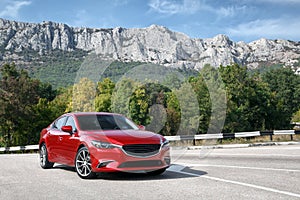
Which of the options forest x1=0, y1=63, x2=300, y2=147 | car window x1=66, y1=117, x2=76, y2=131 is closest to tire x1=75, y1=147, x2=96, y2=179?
car window x1=66, y1=117, x2=76, y2=131

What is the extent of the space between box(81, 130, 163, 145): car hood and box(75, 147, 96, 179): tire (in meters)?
0.39

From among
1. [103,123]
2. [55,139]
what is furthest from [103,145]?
[55,139]

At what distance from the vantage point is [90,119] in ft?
30.3

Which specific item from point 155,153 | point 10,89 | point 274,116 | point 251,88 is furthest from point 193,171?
point 274,116

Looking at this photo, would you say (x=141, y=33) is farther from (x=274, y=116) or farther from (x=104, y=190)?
(x=104, y=190)

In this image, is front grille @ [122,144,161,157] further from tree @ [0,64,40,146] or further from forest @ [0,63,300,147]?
tree @ [0,64,40,146]

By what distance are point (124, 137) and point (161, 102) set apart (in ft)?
123

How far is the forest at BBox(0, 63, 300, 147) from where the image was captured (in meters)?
34.0

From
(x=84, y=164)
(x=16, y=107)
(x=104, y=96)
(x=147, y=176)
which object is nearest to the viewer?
(x=84, y=164)

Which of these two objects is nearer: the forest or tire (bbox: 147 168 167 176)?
tire (bbox: 147 168 167 176)

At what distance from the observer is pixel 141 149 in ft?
25.2

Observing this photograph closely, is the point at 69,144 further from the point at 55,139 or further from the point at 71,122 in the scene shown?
the point at 55,139

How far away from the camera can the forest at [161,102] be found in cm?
3400

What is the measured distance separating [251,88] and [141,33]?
3079 inches
